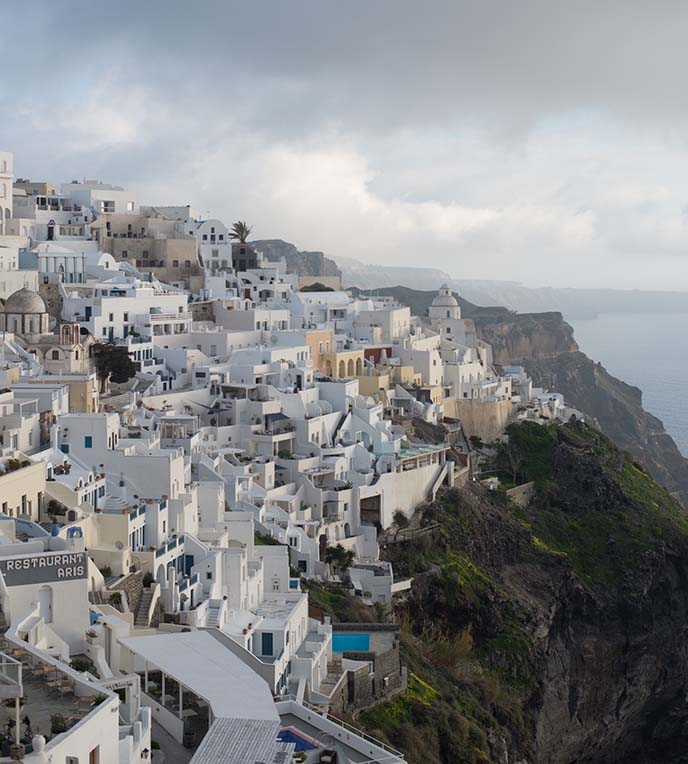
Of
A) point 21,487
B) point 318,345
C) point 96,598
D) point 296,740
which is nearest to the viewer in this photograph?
point 296,740

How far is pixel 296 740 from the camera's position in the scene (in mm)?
19953

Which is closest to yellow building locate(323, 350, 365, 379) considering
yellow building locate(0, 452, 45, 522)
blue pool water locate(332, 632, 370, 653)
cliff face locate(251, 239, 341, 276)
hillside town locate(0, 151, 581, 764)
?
hillside town locate(0, 151, 581, 764)

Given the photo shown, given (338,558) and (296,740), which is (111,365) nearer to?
(338,558)

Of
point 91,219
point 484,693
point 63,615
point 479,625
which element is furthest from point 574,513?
point 63,615

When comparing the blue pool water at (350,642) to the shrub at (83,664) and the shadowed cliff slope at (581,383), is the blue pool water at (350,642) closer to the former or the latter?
the shrub at (83,664)

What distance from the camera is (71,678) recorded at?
53.8 feet

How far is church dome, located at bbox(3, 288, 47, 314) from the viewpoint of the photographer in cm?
4481

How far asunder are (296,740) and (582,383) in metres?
83.8

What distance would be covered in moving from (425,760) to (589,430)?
3458 centimetres

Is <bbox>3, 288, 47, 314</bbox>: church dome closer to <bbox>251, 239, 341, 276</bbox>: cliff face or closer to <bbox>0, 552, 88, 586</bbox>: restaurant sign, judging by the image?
<bbox>0, 552, 88, 586</bbox>: restaurant sign

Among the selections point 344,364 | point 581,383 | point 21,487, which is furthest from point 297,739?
point 581,383

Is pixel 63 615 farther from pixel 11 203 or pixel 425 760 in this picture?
pixel 11 203

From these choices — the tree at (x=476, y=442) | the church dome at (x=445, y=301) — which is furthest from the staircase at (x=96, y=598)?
the church dome at (x=445, y=301)

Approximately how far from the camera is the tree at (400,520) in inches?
1716
